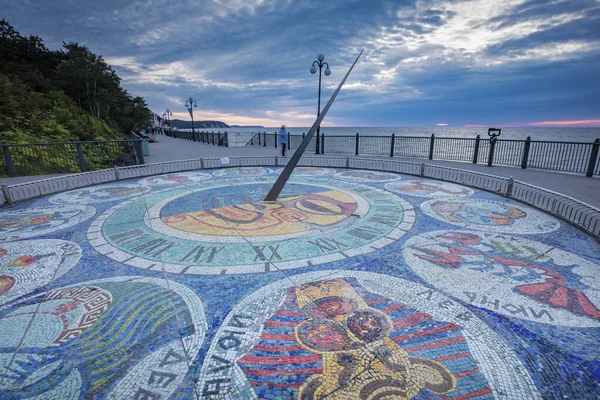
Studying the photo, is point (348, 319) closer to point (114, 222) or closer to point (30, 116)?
point (114, 222)

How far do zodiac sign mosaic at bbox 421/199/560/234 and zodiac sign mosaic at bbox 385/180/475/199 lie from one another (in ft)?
2.20

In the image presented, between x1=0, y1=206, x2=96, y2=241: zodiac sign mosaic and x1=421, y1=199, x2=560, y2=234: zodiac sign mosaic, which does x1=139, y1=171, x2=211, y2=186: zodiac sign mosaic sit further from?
x1=421, y1=199, x2=560, y2=234: zodiac sign mosaic

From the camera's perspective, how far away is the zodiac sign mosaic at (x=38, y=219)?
5465 millimetres

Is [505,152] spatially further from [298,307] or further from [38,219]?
[38,219]

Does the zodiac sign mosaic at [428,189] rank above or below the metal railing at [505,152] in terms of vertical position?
below

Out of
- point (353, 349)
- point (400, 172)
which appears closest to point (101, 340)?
point (353, 349)

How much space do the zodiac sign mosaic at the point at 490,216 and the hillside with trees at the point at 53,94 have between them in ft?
58.9

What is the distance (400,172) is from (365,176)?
1813mm

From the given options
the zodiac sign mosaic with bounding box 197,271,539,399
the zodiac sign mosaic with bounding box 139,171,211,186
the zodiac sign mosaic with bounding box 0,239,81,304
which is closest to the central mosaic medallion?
the zodiac sign mosaic with bounding box 0,239,81,304

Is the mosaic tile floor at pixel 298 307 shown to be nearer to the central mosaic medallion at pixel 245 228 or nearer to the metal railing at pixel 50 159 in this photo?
the central mosaic medallion at pixel 245 228

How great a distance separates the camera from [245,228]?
577 cm

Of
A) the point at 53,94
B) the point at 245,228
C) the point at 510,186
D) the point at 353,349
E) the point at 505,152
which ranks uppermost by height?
the point at 53,94

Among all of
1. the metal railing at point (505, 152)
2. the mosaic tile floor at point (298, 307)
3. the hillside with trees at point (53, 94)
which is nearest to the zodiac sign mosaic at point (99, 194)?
the mosaic tile floor at point (298, 307)

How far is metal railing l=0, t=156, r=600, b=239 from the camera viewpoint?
598 cm
